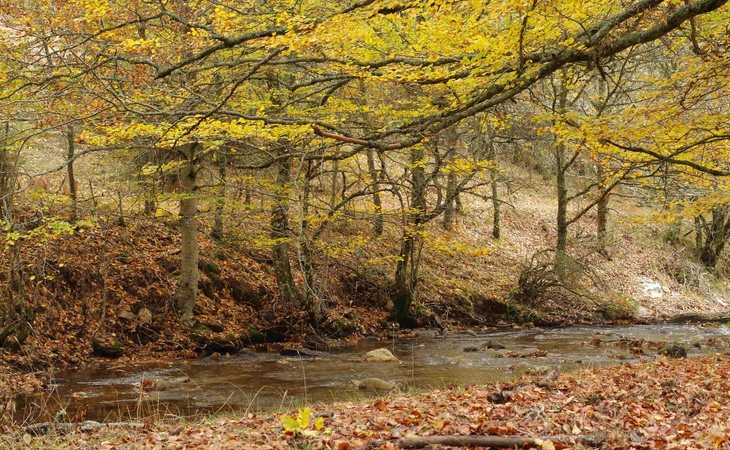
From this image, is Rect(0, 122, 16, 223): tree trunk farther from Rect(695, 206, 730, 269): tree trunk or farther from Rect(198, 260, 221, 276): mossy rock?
Rect(695, 206, 730, 269): tree trunk

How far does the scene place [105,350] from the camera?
41.5 ft

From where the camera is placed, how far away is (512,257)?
80.2 feet

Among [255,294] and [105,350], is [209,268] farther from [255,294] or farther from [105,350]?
[105,350]

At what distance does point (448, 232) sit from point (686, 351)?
10.4 metres

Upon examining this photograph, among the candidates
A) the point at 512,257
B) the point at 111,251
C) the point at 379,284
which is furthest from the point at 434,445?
the point at 512,257

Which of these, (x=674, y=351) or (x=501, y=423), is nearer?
(x=501, y=423)

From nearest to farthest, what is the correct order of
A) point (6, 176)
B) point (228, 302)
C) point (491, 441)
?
point (491, 441), point (6, 176), point (228, 302)

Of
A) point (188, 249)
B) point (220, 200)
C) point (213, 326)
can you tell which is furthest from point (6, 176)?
point (213, 326)

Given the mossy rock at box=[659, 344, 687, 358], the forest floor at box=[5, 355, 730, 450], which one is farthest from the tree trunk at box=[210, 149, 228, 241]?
the mossy rock at box=[659, 344, 687, 358]

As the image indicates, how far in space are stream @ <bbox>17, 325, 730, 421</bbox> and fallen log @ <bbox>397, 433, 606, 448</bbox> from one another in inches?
118

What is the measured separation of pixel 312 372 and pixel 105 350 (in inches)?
166

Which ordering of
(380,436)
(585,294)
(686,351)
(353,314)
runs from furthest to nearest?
(585,294), (353,314), (686,351), (380,436)

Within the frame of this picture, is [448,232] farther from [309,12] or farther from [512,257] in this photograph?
[309,12]

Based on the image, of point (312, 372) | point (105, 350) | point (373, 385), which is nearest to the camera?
point (373, 385)
